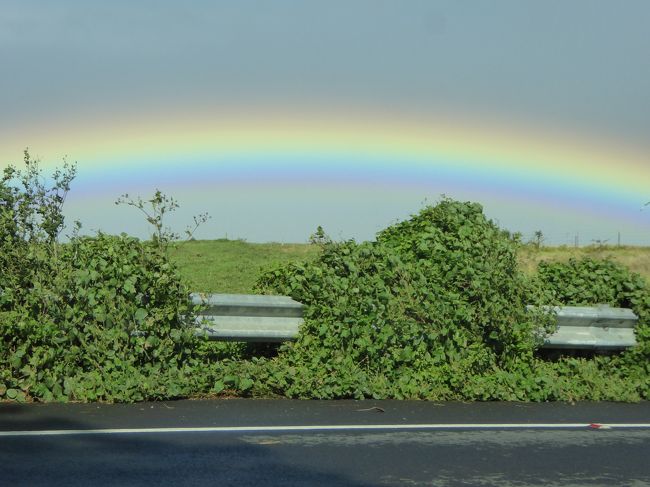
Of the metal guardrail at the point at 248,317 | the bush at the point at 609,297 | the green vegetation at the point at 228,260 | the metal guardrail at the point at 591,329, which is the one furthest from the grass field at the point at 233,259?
the metal guardrail at the point at 248,317

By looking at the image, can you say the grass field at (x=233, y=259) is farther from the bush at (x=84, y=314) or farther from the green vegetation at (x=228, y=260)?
the bush at (x=84, y=314)

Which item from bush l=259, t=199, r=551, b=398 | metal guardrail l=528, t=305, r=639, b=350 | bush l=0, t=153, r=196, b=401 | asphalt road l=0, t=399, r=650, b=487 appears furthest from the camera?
metal guardrail l=528, t=305, r=639, b=350

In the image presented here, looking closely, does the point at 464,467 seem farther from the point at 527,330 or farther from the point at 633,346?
the point at 633,346

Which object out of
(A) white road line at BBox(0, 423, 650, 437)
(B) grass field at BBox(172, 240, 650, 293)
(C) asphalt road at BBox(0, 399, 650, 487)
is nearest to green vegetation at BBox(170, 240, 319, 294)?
(B) grass field at BBox(172, 240, 650, 293)

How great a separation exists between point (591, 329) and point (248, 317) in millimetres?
4355

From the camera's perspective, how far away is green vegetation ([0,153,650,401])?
9414 millimetres

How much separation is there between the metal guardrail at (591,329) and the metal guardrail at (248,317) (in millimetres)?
3189

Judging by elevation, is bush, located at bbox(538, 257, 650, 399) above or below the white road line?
above

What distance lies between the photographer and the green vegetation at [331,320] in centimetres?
941

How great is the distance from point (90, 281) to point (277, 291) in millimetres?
2566

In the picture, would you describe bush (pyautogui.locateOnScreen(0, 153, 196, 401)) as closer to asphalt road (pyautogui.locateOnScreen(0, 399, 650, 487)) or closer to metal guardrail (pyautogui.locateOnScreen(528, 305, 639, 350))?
asphalt road (pyautogui.locateOnScreen(0, 399, 650, 487))

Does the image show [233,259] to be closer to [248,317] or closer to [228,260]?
[228,260]

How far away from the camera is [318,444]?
24.9 ft

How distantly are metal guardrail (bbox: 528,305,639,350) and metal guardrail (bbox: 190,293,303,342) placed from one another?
3.19m
